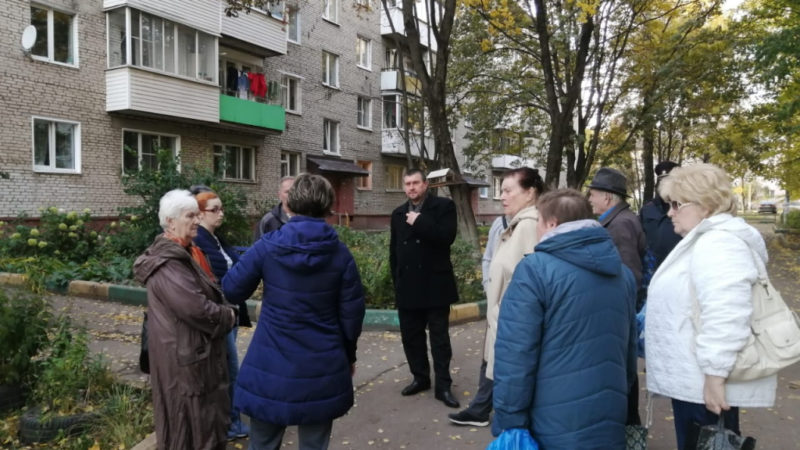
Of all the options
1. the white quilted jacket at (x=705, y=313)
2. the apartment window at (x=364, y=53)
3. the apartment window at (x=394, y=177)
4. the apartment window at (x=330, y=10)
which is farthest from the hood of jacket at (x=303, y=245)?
the apartment window at (x=394, y=177)

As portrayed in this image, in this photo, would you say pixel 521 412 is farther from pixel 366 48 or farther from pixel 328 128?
pixel 366 48

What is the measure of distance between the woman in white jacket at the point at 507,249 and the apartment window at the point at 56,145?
15306 mm

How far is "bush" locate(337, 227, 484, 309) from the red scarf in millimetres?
3860

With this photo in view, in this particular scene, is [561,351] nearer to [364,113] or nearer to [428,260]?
[428,260]

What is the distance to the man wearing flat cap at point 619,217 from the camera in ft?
13.1

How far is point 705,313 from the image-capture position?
92.6 inches

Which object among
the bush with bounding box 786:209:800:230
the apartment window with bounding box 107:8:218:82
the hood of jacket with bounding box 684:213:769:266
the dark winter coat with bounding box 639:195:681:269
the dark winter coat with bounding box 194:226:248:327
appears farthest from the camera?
the bush with bounding box 786:209:800:230

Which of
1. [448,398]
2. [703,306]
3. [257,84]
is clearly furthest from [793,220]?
[703,306]

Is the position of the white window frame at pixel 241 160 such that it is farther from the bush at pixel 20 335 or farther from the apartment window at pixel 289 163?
the bush at pixel 20 335

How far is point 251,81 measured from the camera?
71.5 ft

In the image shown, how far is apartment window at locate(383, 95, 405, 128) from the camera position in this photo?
2948 centimetres

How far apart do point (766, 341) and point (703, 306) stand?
28 centimetres

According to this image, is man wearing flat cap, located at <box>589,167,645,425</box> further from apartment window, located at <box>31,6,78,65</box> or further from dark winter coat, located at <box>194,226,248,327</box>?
apartment window, located at <box>31,6,78,65</box>

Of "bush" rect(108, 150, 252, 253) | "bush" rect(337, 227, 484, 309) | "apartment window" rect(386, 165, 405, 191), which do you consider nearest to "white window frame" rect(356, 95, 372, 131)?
"apartment window" rect(386, 165, 405, 191)
